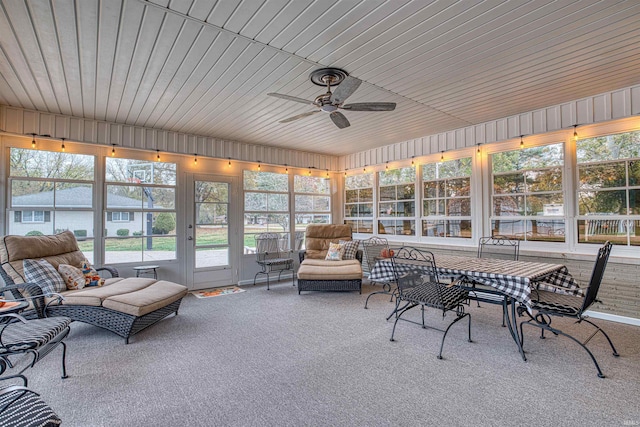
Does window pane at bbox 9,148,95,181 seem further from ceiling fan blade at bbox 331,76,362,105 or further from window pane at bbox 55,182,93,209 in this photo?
ceiling fan blade at bbox 331,76,362,105

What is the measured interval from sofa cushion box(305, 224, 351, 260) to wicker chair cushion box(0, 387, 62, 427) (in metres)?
4.67

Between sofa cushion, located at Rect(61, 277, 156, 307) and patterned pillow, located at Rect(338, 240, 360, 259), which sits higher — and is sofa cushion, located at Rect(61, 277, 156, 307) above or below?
below

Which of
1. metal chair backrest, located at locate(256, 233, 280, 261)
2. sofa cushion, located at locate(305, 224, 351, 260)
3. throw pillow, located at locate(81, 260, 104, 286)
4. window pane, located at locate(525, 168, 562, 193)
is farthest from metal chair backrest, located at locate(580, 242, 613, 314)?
throw pillow, located at locate(81, 260, 104, 286)

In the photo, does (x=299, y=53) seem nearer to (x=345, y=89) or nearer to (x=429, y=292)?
(x=345, y=89)

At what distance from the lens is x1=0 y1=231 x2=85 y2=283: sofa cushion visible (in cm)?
320

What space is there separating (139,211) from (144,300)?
2319 mm

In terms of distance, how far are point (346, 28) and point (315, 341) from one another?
9.77 ft

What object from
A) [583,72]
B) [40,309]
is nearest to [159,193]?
[40,309]

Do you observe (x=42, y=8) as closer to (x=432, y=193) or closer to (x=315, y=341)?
(x=315, y=341)

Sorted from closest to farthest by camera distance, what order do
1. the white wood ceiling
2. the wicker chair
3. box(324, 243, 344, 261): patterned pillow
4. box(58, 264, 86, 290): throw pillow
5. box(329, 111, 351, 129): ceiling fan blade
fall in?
the wicker chair, the white wood ceiling, box(329, 111, 351, 129): ceiling fan blade, box(58, 264, 86, 290): throw pillow, box(324, 243, 344, 261): patterned pillow

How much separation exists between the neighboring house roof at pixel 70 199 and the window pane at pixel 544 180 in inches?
253

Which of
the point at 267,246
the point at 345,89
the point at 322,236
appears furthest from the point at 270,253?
the point at 345,89

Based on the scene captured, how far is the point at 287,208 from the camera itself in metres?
6.68

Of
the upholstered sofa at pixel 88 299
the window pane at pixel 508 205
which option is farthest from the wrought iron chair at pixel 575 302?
the upholstered sofa at pixel 88 299
